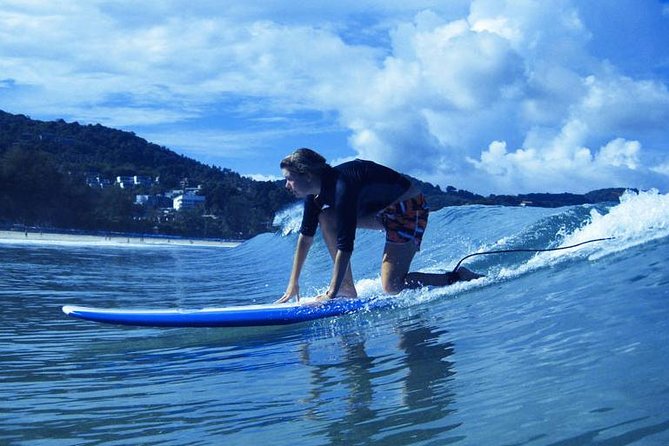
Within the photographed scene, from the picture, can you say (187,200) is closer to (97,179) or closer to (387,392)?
(97,179)

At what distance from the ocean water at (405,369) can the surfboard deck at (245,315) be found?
0.08 metres

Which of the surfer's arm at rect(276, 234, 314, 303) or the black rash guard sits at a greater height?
the black rash guard

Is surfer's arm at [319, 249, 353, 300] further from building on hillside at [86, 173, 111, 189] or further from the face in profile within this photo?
building on hillside at [86, 173, 111, 189]

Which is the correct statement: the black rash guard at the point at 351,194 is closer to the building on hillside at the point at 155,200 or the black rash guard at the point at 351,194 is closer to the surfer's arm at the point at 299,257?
the surfer's arm at the point at 299,257

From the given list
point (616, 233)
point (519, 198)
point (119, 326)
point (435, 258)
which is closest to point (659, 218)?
point (616, 233)

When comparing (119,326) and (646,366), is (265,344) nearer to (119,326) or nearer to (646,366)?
(119,326)

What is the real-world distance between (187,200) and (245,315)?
98.8 metres

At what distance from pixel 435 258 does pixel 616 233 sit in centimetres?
296

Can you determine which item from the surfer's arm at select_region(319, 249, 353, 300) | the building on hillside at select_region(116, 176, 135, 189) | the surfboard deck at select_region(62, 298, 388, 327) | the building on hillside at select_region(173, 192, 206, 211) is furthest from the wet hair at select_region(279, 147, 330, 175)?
the building on hillside at select_region(116, 176, 135, 189)

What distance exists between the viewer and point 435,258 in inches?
375

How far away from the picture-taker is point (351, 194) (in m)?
5.14

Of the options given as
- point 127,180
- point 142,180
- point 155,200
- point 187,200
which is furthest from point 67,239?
point 142,180

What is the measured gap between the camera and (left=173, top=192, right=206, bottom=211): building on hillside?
100200 millimetres

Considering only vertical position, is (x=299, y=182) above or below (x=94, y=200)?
below
